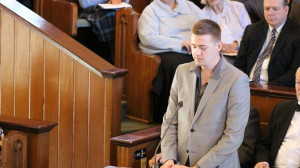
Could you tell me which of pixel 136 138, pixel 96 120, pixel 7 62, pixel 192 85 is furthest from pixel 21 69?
pixel 192 85

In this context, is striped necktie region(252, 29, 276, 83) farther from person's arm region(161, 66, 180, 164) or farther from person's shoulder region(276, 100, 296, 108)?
person's arm region(161, 66, 180, 164)

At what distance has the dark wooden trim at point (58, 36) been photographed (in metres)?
4.04

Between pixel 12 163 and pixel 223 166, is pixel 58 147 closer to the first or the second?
pixel 12 163

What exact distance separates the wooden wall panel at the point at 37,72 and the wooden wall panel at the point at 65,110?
0.15 metres

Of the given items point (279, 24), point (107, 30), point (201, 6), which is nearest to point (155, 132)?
point (279, 24)

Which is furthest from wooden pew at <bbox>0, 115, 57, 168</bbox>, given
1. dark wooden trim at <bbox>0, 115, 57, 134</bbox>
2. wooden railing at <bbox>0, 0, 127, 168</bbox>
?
wooden railing at <bbox>0, 0, 127, 168</bbox>

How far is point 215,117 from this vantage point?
10.2 feet

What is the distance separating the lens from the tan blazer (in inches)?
121

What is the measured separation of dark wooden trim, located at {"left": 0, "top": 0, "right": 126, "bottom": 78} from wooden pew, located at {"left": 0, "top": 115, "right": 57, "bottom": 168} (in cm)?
56

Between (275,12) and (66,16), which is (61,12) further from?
(275,12)

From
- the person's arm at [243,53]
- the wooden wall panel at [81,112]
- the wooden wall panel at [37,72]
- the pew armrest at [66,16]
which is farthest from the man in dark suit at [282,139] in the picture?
the pew armrest at [66,16]

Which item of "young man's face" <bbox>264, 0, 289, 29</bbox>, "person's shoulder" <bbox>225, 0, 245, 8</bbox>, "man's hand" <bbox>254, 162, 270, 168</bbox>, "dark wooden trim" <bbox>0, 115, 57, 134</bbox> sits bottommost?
"man's hand" <bbox>254, 162, 270, 168</bbox>

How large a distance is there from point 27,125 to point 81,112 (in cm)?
55

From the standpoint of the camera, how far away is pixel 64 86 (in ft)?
13.6
